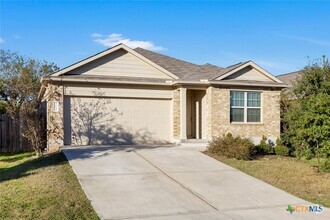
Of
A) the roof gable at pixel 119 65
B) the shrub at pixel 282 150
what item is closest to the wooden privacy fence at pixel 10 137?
the roof gable at pixel 119 65

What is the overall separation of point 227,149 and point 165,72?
575 cm

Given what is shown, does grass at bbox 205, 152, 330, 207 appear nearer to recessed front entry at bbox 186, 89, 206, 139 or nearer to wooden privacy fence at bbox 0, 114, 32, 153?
recessed front entry at bbox 186, 89, 206, 139

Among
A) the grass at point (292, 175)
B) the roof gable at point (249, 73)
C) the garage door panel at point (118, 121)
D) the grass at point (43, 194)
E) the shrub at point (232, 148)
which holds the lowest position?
the grass at point (292, 175)

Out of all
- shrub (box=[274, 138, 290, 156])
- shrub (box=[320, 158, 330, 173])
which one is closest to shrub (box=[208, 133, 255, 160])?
shrub (box=[274, 138, 290, 156])

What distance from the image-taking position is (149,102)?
669 inches

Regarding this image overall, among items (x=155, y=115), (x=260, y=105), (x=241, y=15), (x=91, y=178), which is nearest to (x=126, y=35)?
(x=155, y=115)

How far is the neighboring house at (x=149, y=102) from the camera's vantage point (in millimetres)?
15664

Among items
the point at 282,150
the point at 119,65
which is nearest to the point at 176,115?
the point at 119,65

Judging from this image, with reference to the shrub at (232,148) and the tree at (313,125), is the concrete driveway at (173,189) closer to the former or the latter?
the shrub at (232,148)

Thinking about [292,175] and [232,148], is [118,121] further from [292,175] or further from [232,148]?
[292,175]

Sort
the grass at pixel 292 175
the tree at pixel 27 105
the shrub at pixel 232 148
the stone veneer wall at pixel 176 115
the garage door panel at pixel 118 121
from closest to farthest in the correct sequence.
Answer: the grass at pixel 292 175 → the shrub at pixel 232 148 → the tree at pixel 27 105 → the garage door panel at pixel 118 121 → the stone veneer wall at pixel 176 115

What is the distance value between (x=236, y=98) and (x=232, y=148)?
4.67m

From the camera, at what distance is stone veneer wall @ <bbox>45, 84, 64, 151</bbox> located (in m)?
15.2

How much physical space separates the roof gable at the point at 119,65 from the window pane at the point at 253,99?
3962mm
